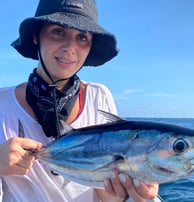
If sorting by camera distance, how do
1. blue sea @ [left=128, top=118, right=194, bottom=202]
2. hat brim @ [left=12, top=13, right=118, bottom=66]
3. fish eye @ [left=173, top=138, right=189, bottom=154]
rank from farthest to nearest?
1. blue sea @ [left=128, top=118, right=194, bottom=202]
2. hat brim @ [left=12, top=13, right=118, bottom=66]
3. fish eye @ [left=173, top=138, right=189, bottom=154]

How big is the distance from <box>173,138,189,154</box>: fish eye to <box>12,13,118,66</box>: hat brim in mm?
1163

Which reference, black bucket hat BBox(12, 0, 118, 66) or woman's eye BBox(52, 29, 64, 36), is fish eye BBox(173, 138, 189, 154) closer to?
black bucket hat BBox(12, 0, 118, 66)

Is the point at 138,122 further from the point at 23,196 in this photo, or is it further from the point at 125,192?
the point at 23,196

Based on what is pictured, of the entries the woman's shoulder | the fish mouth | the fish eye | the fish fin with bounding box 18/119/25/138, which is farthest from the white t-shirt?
the fish eye

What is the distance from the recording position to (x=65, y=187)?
290cm

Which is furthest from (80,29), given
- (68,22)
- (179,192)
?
(179,192)

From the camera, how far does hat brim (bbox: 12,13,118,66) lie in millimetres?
2691

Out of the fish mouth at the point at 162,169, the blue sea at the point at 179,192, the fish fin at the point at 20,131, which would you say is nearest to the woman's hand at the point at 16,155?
the fish fin at the point at 20,131

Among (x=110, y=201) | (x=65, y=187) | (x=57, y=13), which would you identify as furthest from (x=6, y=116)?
(x=110, y=201)

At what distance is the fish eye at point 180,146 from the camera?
79.4 inches

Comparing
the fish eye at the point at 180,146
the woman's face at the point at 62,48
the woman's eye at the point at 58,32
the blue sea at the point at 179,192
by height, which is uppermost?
the woman's eye at the point at 58,32

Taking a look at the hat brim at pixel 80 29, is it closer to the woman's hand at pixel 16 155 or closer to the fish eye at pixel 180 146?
the woman's hand at pixel 16 155

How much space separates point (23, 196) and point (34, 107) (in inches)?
28.4

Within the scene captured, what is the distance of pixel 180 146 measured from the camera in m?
2.03
